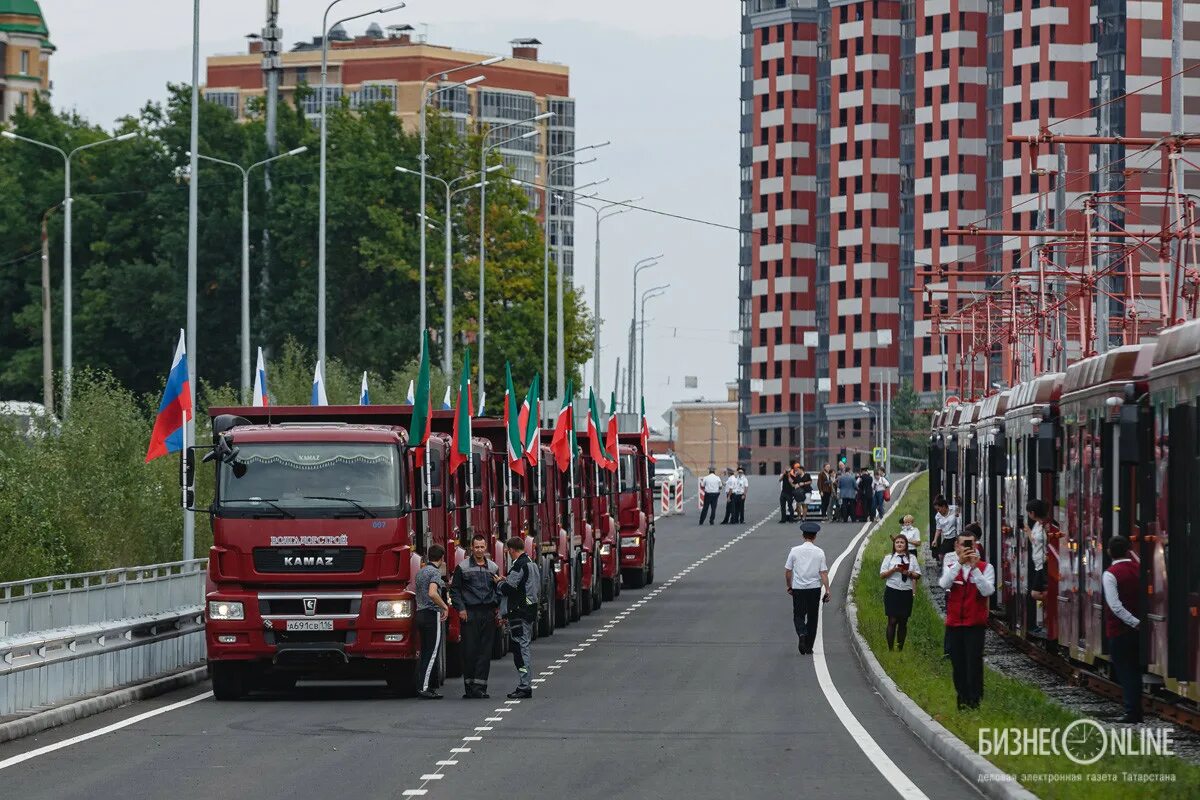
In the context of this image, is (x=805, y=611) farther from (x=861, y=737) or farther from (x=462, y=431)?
(x=861, y=737)

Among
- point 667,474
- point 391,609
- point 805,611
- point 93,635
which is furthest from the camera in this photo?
point 667,474

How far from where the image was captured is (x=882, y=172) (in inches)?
6762

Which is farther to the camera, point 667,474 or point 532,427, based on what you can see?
point 667,474

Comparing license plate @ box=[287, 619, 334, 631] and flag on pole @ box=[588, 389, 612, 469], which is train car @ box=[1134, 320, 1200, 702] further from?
flag on pole @ box=[588, 389, 612, 469]

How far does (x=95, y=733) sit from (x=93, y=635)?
2906mm

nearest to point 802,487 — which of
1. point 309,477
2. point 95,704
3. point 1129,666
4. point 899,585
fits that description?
point 899,585

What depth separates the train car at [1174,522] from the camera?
1872 centimetres

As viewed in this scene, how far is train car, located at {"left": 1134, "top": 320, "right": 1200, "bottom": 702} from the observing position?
61.4 ft

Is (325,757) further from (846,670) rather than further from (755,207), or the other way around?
(755,207)

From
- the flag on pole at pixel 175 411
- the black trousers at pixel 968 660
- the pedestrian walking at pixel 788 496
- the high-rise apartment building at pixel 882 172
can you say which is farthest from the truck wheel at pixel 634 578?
the high-rise apartment building at pixel 882 172

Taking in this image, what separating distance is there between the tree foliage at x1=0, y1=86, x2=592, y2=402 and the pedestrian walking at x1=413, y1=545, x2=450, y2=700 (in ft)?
175

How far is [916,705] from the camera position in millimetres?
21922

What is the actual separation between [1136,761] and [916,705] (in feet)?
19.5

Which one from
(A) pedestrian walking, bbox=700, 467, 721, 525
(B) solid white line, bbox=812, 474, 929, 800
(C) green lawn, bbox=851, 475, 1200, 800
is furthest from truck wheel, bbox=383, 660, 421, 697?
(A) pedestrian walking, bbox=700, 467, 721, 525
